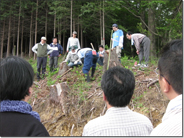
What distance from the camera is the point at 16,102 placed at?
1.33 m

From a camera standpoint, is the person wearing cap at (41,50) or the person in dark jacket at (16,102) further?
the person wearing cap at (41,50)

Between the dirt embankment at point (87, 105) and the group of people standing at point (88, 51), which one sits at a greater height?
the group of people standing at point (88, 51)

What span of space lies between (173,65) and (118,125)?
2.30 ft

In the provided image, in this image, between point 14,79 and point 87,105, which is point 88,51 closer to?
point 87,105

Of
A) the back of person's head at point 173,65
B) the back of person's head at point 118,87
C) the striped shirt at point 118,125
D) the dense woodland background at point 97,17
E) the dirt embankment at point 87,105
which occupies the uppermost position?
the dense woodland background at point 97,17

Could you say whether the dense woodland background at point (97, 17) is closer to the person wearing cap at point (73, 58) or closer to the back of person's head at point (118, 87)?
the person wearing cap at point (73, 58)

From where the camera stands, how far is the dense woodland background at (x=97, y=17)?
12000mm

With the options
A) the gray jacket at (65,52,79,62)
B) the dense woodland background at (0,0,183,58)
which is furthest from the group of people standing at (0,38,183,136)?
the dense woodland background at (0,0,183,58)

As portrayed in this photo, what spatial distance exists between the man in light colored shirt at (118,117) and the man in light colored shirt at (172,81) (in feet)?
1.40

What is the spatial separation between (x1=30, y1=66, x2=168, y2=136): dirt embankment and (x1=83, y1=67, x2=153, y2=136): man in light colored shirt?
3.12 meters

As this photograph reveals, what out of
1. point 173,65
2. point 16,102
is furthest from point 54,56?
point 173,65

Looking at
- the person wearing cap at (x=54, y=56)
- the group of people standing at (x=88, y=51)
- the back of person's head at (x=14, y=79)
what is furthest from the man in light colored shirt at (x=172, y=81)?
the person wearing cap at (x=54, y=56)

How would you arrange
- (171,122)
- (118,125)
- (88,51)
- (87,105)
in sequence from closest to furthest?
(171,122), (118,125), (87,105), (88,51)

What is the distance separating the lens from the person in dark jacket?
4.12 feet
